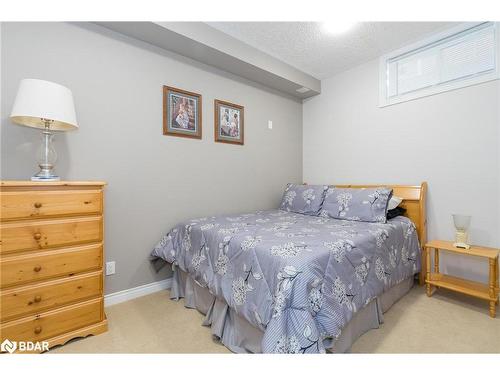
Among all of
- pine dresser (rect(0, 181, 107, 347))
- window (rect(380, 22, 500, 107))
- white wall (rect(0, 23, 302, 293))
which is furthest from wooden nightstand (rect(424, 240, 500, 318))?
pine dresser (rect(0, 181, 107, 347))

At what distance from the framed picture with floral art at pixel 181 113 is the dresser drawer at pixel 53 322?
1.55m

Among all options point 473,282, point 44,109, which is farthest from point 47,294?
A: point 473,282

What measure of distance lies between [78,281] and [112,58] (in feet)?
5.84

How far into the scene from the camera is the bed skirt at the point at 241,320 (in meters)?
1.38

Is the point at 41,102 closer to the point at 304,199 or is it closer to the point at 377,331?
the point at 304,199

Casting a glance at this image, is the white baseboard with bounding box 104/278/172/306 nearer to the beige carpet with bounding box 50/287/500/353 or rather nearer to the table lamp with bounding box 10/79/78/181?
the beige carpet with bounding box 50/287/500/353

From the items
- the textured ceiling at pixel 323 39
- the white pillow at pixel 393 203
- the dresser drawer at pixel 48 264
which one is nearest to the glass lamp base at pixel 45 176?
the dresser drawer at pixel 48 264

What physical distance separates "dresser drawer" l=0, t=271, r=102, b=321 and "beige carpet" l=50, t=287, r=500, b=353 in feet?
0.97

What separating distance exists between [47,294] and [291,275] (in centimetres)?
145

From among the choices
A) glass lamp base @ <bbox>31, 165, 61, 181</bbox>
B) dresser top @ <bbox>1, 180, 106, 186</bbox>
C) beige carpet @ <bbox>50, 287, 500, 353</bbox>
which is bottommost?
beige carpet @ <bbox>50, 287, 500, 353</bbox>

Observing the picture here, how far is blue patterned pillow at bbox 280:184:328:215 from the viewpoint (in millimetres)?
2686

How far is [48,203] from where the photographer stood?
4.59 feet

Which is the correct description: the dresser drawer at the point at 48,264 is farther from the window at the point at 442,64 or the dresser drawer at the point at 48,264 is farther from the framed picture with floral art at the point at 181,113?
the window at the point at 442,64

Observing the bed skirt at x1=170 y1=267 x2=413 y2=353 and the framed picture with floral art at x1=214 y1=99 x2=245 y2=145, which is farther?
Answer: the framed picture with floral art at x1=214 y1=99 x2=245 y2=145
